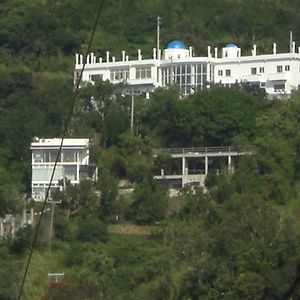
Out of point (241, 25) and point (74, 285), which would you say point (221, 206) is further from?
point (241, 25)

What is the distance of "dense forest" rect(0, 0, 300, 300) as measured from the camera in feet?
129

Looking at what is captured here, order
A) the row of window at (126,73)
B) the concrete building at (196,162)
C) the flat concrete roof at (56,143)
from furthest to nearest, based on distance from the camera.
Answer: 1. the row of window at (126,73)
2. the flat concrete roof at (56,143)
3. the concrete building at (196,162)

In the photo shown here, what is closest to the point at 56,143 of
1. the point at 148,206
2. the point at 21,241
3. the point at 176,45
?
the point at 148,206

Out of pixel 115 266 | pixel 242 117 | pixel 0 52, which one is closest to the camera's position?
pixel 115 266

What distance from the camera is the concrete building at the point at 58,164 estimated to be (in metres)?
49.0

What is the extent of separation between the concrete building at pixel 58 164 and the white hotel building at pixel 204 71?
149 inches

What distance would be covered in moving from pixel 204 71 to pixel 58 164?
628 cm

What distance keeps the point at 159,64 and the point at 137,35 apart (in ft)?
19.6

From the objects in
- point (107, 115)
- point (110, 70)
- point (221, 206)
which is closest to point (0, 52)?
point (110, 70)

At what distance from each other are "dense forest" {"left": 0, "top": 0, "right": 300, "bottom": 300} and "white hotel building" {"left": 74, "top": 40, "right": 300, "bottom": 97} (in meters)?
1.64

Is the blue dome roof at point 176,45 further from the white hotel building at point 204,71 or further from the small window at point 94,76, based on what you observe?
the small window at point 94,76

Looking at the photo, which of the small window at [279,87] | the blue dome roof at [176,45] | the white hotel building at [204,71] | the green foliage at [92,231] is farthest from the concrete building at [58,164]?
the blue dome roof at [176,45]

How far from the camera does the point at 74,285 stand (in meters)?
38.9

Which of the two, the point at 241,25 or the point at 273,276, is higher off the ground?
the point at 241,25
